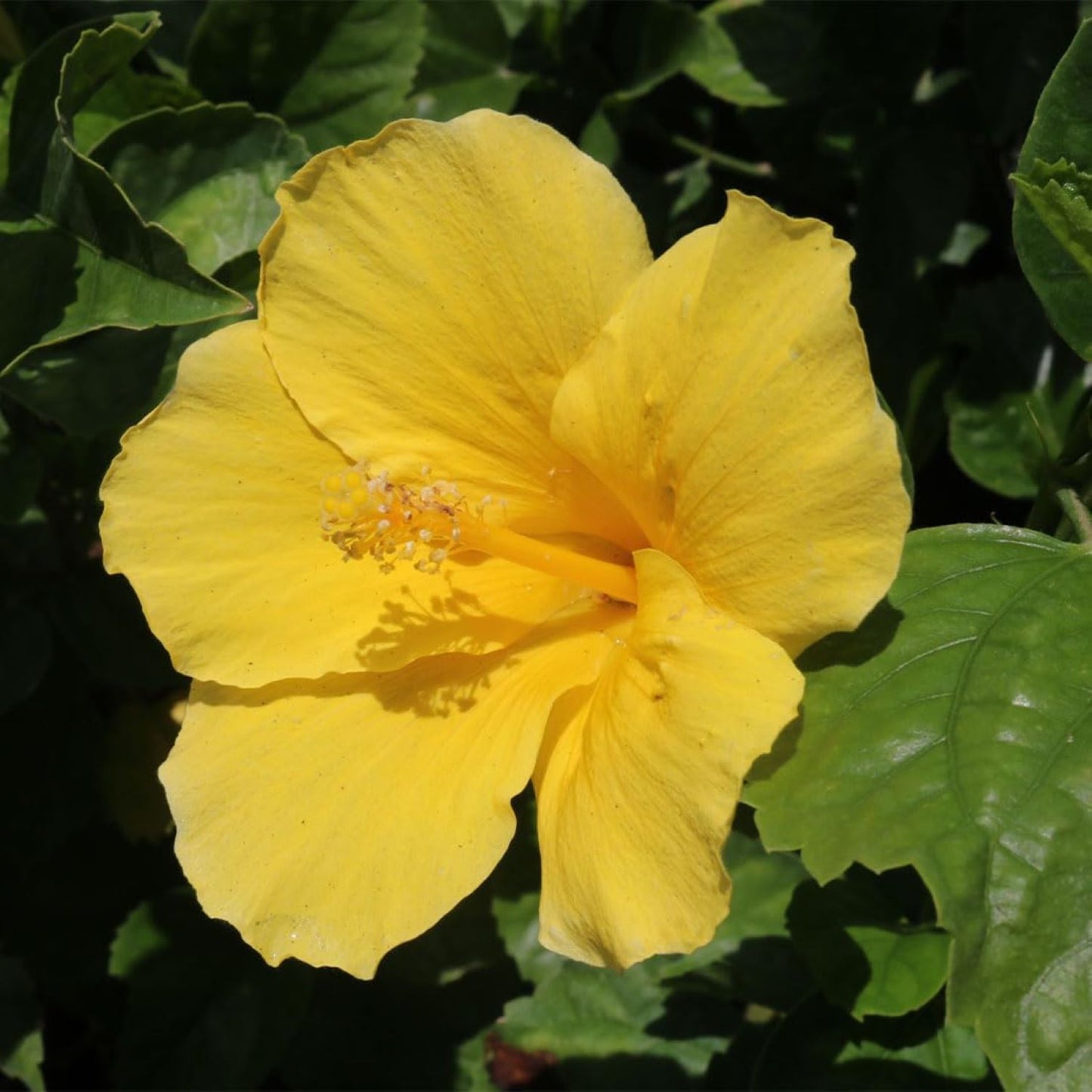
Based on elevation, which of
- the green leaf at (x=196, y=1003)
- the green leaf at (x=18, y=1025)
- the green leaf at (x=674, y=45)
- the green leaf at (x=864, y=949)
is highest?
the green leaf at (x=674, y=45)

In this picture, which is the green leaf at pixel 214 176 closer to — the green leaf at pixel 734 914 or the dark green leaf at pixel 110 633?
the dark green leaf at pixel 110 633

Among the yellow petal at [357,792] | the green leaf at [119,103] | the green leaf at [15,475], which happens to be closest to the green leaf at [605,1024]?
the yellow petal at [357,792]

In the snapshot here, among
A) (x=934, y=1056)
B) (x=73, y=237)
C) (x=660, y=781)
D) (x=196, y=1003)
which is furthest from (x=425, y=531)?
(x=196, y=1003)

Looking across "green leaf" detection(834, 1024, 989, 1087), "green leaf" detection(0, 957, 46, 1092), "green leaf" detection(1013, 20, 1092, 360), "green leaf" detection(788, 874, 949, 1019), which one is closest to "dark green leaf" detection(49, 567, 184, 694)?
"green leaf" detection(0, 957, 46, 1092)

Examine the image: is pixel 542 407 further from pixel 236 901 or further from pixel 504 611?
pixel 236 901

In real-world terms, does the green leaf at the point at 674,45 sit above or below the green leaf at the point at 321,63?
above

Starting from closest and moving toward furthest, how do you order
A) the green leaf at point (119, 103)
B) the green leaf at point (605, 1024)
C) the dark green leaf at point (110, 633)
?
the green leaf at point (119, 103) → the dark green leaf at point (110, 633) → the green leaf at point (605, 1024)

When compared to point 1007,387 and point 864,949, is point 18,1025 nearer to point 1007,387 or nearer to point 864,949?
point 864,949
